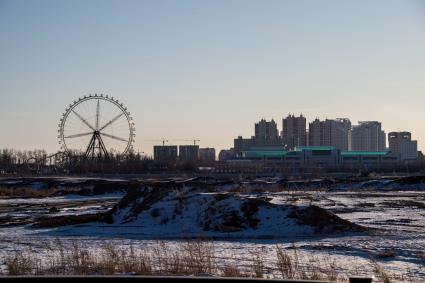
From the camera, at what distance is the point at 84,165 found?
125562 mm

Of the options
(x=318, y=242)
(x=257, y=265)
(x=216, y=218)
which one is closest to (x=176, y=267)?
(x=257, y=265)

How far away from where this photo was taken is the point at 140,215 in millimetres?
33219

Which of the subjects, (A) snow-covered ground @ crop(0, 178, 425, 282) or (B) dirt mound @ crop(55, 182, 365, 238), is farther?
(B) dirt mound @ crop(55, 182, 365, 238)

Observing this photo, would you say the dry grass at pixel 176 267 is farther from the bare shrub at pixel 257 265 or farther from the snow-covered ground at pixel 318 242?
the snow-covered ground at pixel 318 242

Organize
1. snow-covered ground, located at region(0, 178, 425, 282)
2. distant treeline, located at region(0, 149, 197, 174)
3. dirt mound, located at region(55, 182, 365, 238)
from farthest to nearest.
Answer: distant treeline, located at region(0, 149, 197, 174), dirt mound, located at region(55, 182, 365, 238), snow-covered ground, located at region(0, 178, 425, 282)

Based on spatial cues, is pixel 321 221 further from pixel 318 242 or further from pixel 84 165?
pixel 84 165

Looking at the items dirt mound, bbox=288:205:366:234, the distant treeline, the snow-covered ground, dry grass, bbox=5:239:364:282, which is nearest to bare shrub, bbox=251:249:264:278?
dry grass, bbox=5:239:364:282

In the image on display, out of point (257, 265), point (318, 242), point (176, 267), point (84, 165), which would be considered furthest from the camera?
point (84, 165)

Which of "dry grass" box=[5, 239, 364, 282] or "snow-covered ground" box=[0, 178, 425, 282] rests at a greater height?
"dry grass" box=[5, 239, 364, 282]

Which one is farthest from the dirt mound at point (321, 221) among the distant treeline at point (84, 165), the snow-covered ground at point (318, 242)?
the distant treeline at point (84, 165)

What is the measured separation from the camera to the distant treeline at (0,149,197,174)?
12524 cm

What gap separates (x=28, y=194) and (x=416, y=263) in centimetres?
5821

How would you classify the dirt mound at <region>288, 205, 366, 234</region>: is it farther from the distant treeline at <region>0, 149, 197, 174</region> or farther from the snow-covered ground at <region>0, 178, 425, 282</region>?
the distant treeline at <region>0, 149, 197, 174</region>

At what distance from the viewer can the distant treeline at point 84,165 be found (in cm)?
12524
